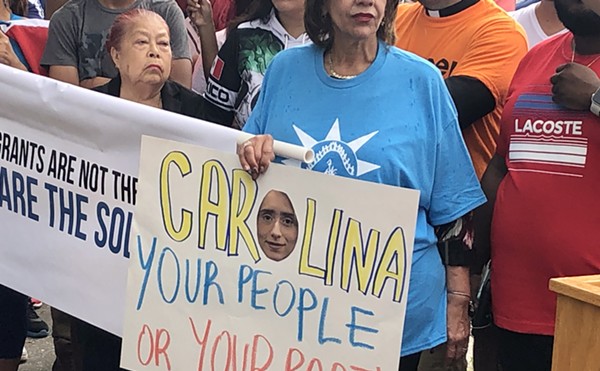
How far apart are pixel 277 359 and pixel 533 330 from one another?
0.76 m

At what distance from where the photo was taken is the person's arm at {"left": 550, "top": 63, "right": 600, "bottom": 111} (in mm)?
2691

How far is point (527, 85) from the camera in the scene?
9.63 feet

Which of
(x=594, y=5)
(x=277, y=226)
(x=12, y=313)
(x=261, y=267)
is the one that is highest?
(x=594, y=5)

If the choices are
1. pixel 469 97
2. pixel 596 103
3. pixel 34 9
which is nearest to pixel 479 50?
pixel 469 97

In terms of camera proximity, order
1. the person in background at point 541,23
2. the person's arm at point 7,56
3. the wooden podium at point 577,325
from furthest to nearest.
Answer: the person in background at point 541,23
the person's arm at point 7,56
the wooden podium at point 577,325

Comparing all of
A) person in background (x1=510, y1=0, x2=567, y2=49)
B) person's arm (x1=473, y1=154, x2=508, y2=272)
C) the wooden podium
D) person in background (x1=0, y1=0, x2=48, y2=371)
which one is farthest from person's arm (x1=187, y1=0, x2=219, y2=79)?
the wooden podium

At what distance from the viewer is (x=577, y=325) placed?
6.83 ft

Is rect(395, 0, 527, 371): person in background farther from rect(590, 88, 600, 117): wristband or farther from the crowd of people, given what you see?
rect(590, 88, 600, 117): wristband

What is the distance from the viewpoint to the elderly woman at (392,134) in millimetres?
2598

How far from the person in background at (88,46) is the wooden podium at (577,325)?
208 centimetres

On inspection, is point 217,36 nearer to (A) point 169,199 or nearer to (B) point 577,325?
(A) point 169,199

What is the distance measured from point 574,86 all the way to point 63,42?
2.03 metres

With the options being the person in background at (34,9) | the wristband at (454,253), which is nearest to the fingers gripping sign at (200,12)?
the person in background at (34,9)

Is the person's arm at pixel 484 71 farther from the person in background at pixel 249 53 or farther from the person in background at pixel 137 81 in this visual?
the person in background at pixel 137 81
